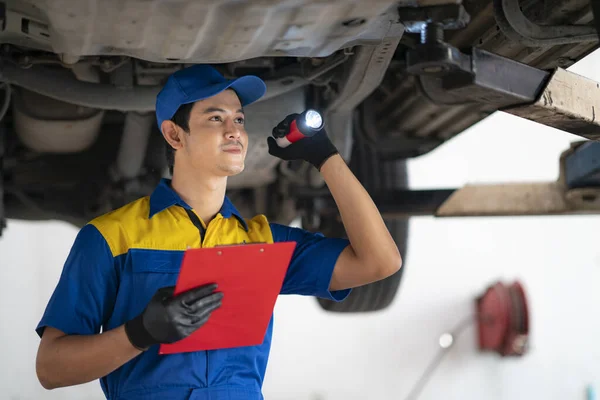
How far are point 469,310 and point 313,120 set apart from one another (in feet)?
17.8

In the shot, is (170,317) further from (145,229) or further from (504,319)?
(504,319)

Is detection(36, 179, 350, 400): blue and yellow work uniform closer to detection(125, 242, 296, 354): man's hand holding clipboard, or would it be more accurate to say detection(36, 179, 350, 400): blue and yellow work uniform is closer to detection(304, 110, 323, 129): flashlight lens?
detection(125, 242, 296, 354): man's hand holding clipboard

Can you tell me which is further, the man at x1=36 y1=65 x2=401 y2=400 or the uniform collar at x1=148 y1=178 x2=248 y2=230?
the uniform collar at x1=148 y1=178 x2=248 y2=230

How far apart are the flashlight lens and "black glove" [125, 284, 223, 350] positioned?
0.40m

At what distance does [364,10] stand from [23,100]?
1215 millimetres

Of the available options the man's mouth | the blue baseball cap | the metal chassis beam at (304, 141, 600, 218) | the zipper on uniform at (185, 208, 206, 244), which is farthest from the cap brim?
the metal chassis beam at (304, 141, 600, 218)

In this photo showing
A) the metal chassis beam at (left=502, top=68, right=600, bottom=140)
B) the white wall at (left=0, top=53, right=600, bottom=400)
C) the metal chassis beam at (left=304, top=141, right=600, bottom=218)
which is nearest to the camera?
the metal chassis beam at (left=502, top=68, right=600, bottom=140)

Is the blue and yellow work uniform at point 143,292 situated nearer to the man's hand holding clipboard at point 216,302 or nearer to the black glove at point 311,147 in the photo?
the man's hand holding clipboard at point 216,302

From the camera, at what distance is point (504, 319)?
6086mm

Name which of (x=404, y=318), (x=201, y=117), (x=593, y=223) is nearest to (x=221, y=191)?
(x=201, y=117)

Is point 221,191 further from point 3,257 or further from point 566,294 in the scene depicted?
point 566,294

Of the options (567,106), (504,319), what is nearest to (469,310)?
(504,319)

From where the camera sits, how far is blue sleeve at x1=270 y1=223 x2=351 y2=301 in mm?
1473

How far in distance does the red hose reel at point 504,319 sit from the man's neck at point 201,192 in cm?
471
